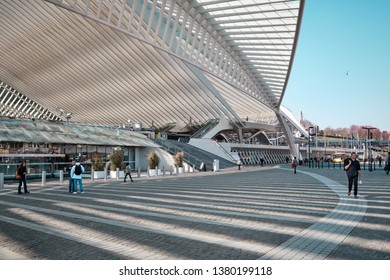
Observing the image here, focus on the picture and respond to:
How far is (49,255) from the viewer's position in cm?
528

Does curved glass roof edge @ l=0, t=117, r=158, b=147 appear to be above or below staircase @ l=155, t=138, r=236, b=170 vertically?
above

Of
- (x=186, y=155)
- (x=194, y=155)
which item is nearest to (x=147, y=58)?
(x=194, y=155)

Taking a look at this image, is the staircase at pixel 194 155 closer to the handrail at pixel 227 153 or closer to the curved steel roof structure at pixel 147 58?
the handrail at pixel 227 153

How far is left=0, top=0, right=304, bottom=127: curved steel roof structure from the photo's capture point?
26.6 meters

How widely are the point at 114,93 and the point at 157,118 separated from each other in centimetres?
793

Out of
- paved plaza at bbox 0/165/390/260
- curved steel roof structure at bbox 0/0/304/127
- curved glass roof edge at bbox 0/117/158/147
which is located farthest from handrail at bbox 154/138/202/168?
paved plaza at bbox 0/165/390/260

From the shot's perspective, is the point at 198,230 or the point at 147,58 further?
the point at 147,58

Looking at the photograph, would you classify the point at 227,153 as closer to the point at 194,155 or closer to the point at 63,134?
the point at 194,155

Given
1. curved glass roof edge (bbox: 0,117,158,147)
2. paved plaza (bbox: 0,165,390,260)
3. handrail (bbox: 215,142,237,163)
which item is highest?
curved glass roof edge (bbox: 0,117,158,147)

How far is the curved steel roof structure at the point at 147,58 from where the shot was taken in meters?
26.6

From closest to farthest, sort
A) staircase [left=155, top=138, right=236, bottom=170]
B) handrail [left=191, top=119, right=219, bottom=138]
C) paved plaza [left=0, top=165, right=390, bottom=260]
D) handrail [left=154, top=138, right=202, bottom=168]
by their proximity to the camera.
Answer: paved plaza [left=0, top=165, right=390, bottom=260], handrail [left=154, top=138, right=202, bottom=168], staircase [left=155, top=138, right=236, bottom=170], handrail [left=191, top=119, right=219, bottom=138]

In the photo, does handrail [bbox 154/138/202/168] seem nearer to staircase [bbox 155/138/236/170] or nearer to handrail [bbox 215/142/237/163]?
staircase [bbox 155/138/236/170]

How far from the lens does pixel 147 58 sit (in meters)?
41.8
